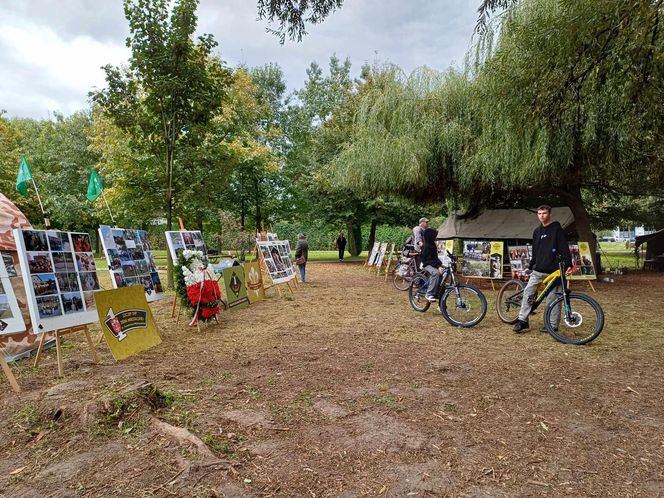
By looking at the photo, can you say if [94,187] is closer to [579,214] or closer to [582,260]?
[582,260]

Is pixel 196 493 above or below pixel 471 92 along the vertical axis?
below

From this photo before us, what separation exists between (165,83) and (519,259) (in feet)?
31.5

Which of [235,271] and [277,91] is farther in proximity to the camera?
[277,91]

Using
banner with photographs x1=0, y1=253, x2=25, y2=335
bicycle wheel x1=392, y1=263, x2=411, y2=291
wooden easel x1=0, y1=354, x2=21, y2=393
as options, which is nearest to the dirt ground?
wooden easel x1=0, y1=354, x2=21, y2=393

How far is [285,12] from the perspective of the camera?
401cm

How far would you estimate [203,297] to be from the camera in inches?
262

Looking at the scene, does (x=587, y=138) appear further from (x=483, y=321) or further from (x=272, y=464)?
(x=272, y=464)

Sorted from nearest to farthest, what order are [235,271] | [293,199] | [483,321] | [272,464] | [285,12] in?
[272,464]
[285,12]
[483,321]
[235,271]
[293,199]

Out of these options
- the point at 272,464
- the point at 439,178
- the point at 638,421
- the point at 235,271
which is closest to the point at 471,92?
the point at 439,178

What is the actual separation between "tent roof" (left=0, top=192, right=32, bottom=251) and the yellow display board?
6.01 ft

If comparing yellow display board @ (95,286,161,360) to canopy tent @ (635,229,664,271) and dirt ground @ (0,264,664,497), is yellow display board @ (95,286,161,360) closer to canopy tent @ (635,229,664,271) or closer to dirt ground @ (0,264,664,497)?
dirt ground @ (0,264,664,497)

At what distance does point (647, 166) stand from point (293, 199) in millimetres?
18494

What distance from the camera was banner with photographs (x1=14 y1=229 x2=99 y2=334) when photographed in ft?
14.3

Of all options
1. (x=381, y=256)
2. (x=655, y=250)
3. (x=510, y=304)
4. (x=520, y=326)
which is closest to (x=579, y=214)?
(x=381, y=256)
